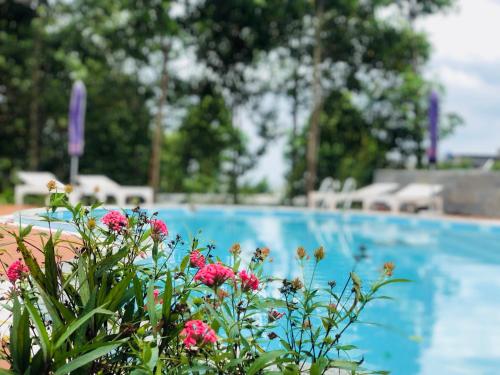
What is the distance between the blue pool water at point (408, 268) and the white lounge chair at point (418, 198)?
3.75ft

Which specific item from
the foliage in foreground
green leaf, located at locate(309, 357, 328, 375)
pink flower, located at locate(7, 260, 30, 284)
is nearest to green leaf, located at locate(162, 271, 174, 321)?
the foliage in foreground

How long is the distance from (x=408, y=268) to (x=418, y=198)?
6.62m

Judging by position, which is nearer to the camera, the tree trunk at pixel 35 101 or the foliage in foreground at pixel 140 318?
the foliage in foreground at pixel 140 318

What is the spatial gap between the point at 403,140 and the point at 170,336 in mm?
15943

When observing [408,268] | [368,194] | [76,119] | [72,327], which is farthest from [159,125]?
[72,327]

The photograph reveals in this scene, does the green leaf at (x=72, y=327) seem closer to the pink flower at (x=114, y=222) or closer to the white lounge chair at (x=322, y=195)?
the pink flower at (x=114, y=222)

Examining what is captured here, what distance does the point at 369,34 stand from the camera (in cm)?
1644

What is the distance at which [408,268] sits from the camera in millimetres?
7484

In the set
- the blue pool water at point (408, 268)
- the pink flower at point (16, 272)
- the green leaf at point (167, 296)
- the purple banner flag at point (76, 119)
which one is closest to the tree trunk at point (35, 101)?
the purple banner flag at point (76, 119)

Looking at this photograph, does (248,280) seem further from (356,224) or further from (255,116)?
(255,116)

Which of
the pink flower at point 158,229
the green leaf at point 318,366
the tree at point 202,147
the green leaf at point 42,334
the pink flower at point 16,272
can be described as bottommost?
the green leaf at point 318,366

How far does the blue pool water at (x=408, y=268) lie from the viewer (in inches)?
160

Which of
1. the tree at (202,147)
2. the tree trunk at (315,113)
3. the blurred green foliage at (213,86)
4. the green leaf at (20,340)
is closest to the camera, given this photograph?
the green leaf at (20,340)

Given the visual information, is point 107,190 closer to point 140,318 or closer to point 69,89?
point 69,89
